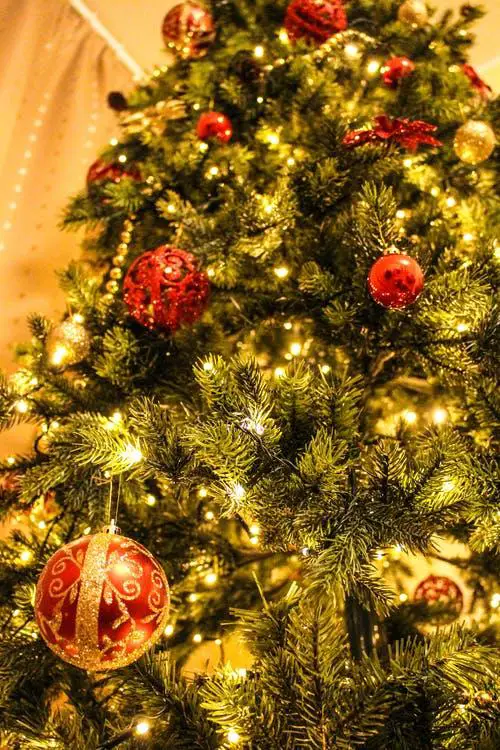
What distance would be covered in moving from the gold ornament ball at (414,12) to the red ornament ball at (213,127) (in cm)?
44

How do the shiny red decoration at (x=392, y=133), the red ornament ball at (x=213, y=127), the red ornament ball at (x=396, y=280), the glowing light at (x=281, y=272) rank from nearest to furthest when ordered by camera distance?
1. the red ornament ball at (x=396, y=280)
2. the shiny red decoration at (x=392, y=133)
3. the glowing light at (x=281, y=272)
4. the red ornament ball at (x=213, y=127)

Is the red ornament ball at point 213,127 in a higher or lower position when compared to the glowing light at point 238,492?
higher

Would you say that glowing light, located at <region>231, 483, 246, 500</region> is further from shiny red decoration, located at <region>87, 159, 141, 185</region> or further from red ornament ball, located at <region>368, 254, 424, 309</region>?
shiny red decoration, located at <region>87, 159, 141, 185</region>

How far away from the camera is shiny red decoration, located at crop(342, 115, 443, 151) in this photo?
0.76 m

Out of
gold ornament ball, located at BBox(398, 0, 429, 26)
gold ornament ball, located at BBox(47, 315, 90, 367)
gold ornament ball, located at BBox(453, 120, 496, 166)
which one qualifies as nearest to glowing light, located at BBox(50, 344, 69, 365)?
gold ornament ball, located at BBox(47, 315, 90, 367)

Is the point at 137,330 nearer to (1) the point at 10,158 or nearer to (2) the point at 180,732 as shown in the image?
(2) the point at 180,732

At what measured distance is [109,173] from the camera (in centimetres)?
118

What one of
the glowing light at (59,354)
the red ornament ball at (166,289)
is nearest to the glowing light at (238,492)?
the red ornament ball at (166,289)

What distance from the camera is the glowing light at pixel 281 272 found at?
871 mm

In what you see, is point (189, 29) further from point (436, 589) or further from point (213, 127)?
point (436, 589)

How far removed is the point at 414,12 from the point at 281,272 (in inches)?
25.6

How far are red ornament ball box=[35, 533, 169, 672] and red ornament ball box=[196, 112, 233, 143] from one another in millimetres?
751

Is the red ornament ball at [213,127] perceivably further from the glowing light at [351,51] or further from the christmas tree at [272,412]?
the glowing light at [351,51]

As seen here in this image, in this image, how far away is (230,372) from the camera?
526 mm
